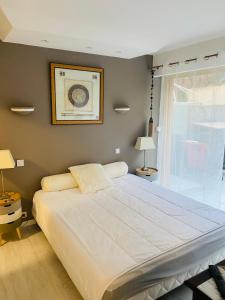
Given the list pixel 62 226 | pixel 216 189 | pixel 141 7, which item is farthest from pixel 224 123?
pixel 62 226

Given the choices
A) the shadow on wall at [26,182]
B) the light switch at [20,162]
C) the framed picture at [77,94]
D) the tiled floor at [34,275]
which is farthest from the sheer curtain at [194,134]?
the light switch at [20,162]

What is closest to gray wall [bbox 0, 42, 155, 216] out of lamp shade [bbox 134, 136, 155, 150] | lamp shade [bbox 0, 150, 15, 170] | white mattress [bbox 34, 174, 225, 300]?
lamp shade [bbox 134, 136, 155, 150]

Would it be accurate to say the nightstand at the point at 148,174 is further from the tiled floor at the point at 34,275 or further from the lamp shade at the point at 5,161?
the lamp shade at the point at 5,161

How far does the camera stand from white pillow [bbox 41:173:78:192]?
3029 millimetres

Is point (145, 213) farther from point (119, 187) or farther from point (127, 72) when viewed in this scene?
point (127, 72)

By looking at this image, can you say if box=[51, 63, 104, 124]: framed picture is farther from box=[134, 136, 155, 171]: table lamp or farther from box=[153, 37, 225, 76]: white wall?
box=[153, 37, 225, 76]: white wall

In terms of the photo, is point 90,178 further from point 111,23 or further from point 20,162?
point 111,23

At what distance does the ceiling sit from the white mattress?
196 centimetres

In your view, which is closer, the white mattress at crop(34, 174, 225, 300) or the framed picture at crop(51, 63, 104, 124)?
the white mattress at crop(34, 174, 225, 300)

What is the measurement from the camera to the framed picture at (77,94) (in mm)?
3143

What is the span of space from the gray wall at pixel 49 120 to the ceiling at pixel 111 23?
0.77 feet

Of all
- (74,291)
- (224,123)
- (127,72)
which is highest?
(127,72)

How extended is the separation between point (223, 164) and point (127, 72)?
2140 millimetres

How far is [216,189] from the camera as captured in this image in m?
3.42
